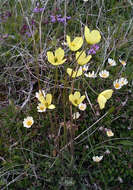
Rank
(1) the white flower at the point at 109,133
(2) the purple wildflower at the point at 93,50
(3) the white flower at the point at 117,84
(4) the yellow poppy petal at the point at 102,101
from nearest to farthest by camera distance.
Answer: (4) the yellow poppy petal at the point at 102,101, (1) the white flower at the point at 109,133, (3) the white flower at the point at 117,84, (2) the purple wildflower at the point at 93,50

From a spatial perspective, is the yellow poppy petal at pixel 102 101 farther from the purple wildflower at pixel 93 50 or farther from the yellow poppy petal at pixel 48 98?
the purple wildflower at pixel 93 50

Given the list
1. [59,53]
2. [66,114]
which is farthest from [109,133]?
[59,53]

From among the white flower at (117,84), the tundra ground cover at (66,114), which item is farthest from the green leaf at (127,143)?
the white flower at (117,84)

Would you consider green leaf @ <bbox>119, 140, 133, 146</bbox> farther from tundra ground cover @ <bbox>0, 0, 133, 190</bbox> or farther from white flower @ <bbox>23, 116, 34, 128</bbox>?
white flower @ <bbox>23, 116, 34, 128</bbox>

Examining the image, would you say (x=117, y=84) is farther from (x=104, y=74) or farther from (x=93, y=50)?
(x=93, y=50)

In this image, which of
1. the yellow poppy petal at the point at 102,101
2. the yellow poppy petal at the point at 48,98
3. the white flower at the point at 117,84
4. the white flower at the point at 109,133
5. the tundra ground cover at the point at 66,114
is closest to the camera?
the yellow poppy petal at the point at 102,101

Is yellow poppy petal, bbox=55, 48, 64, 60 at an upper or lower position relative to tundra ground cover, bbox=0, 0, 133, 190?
upper

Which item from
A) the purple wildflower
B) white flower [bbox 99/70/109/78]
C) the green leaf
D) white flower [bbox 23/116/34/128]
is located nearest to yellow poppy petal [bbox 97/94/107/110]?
the green leaf

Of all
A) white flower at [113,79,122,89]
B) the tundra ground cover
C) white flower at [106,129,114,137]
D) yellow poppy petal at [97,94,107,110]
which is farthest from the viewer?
white flower at [113,79,122,89]

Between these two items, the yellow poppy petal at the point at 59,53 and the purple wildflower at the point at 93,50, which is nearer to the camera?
the yellow poppy petal at the point at 59,53
